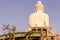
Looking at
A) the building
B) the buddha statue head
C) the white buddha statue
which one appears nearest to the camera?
the building

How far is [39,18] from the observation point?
164ft

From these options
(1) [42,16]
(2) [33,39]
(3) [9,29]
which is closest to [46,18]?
(1) [42,16]

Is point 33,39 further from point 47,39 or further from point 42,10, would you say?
point 42,10

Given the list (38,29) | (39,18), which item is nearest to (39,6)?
(39,18)

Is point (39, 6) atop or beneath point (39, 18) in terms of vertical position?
atop

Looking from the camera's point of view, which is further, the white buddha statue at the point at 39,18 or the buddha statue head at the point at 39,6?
the buddha statue head at the point at 39,6

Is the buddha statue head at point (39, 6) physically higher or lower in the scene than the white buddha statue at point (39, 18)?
higher

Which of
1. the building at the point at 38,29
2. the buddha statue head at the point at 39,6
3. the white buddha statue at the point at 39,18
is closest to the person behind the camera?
the building at the point at 38,29

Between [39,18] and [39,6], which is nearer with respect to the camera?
[39,18]

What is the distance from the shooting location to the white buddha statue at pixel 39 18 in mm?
49469

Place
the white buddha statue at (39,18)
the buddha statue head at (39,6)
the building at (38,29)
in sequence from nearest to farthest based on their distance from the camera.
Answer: the building at (38,29) < the white buddha statue at (39,18) < the buddha statue head at (39,6)

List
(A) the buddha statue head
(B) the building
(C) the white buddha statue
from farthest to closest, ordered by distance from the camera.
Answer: (A) the buddha statue head → (C) the white buddha statue → (B) the building

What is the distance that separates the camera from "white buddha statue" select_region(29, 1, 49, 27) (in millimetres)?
49469

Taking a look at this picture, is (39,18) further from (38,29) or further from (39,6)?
(38,29)
